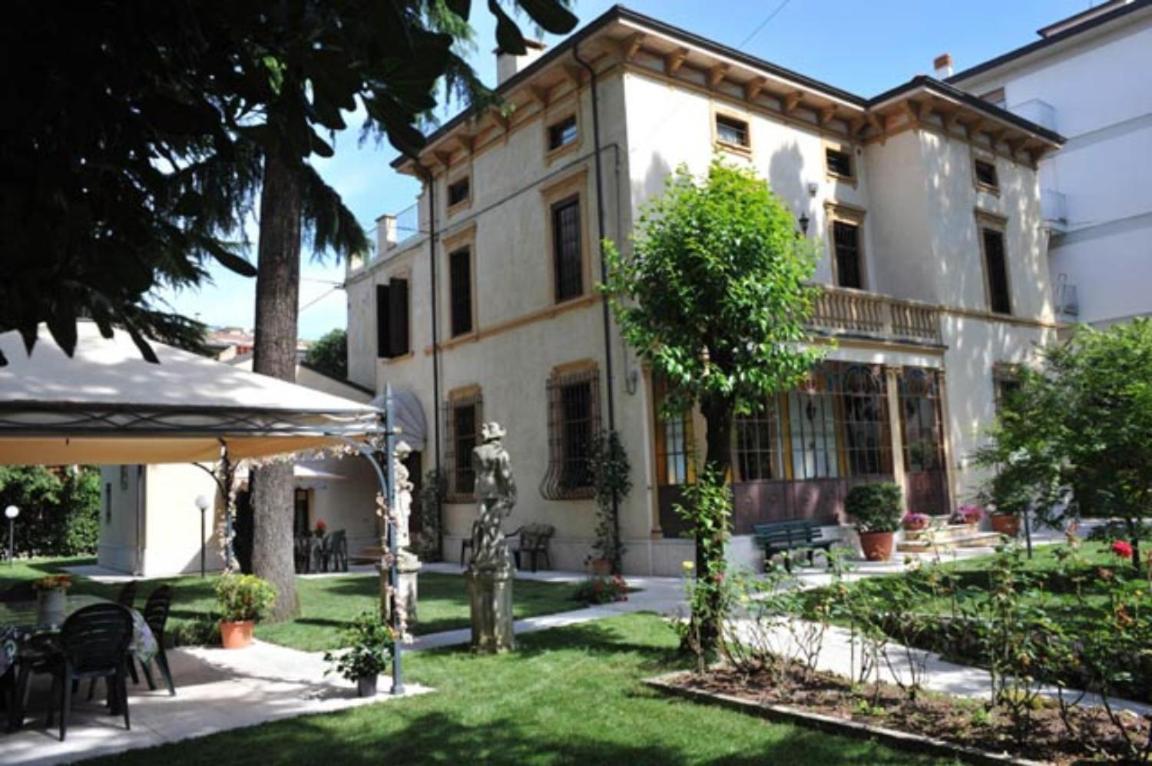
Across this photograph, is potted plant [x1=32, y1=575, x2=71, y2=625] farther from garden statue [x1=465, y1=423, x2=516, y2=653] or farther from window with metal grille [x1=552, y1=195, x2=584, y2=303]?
window with metal grille [x1=552, y1=195, x2=584, y2=303]

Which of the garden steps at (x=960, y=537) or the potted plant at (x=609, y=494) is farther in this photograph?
the garden steps at (x=960, y=537)

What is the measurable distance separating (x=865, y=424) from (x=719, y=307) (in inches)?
384

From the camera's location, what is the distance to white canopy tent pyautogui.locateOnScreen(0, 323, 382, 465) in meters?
6.24

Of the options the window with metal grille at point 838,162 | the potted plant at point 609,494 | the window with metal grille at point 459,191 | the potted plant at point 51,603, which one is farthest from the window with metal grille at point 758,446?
the potted plant at point 51,603

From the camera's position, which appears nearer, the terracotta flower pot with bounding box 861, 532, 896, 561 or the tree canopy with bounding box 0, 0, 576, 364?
the tree canopy with bounding box 0, 0, 576, 364

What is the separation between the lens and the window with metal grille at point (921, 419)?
17.7 m

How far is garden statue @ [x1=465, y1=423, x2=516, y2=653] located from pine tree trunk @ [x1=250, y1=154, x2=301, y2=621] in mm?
3539

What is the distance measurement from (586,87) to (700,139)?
7.78ft

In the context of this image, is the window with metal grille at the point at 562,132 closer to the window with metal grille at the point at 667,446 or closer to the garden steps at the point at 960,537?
the window with metal grille at the point at 667,446

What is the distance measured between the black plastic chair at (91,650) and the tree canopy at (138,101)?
16.0 ft

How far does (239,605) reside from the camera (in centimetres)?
968

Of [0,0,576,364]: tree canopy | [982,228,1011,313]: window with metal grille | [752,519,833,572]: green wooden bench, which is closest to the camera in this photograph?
[0,0,576,364]: tree canopy

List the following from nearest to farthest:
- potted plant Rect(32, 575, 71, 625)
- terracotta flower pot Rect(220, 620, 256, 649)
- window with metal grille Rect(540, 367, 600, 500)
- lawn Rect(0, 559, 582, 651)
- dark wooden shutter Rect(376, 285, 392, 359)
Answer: potted plant Rect(32, 575, 71, 625), terracotta flower pot Rect(220, 620, 256, 649), lawn Rect(0, 559, 582, 651), window with metal grille Rect(540, 367, 600, 500), dark wooden shutter Rect(376, 285, 392, 359)

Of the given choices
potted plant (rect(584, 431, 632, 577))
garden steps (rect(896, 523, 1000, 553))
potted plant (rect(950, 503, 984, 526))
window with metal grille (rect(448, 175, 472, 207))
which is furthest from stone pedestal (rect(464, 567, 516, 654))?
window with metal grille (rect(448, 175, 472, 207))
